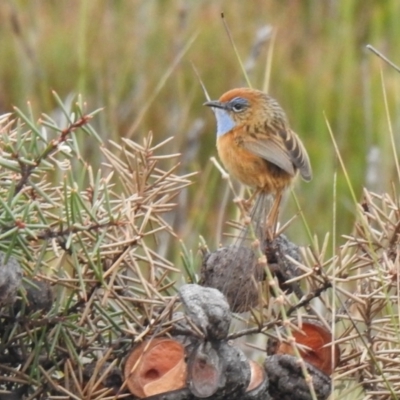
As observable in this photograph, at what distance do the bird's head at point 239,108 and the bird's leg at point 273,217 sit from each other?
0.44 meters

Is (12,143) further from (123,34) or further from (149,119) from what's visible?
(123,34)

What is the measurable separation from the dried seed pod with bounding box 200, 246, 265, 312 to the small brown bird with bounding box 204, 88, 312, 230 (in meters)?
1.07

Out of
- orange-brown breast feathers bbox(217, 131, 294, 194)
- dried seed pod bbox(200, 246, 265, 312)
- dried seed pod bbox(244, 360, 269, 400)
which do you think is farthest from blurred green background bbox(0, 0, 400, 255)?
dried seed pod bbox(244, 360, 269, 400)

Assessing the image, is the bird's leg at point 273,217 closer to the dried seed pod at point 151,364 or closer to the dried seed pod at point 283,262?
the dried seed pod at point 283,262

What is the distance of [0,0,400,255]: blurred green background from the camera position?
220 inches

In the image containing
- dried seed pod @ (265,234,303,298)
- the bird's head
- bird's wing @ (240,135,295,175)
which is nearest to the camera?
dried seed pod @ (265,234,303,298)

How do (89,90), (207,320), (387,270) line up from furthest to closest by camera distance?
(89,90) → (387,270) → (207,320)

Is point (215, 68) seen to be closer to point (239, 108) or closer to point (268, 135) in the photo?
point (239, 108)

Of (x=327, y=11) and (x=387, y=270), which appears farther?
(x=327, y=11)

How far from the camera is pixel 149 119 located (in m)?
6.27

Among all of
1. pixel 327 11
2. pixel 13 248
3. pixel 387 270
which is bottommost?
pixel 327 11

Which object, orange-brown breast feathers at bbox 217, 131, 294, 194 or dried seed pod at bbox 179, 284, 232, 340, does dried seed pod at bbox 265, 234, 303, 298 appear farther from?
orange-brown breast feathers at bbox 217, 131, 294, 194

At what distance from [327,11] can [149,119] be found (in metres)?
2.21

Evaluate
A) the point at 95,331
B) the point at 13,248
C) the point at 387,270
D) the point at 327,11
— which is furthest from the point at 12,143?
the point at 327,11
